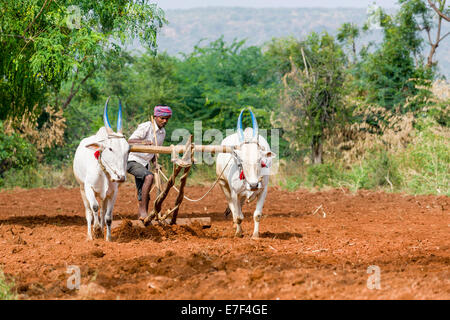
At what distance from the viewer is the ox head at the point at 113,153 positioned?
244 inches

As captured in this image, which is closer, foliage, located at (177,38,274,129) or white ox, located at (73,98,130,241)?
white ox, located at (73,98,130,241)

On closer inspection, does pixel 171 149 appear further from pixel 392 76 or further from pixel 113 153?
pixel 392 76

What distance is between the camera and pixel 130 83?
2147 cm

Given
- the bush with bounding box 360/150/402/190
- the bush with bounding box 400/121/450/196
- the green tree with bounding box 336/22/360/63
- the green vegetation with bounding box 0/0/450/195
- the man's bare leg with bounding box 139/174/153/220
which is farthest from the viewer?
the green tree with bounding box 336/22/360/63

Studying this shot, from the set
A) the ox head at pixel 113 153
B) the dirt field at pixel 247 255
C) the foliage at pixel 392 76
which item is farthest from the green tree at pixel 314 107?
the ox head at pixel 113 153

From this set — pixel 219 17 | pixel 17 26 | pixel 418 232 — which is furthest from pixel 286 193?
pixel 219 17

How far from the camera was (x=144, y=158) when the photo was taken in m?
7.55

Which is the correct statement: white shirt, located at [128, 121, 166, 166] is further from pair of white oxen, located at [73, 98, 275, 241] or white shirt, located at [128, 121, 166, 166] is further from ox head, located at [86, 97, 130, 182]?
ox head, located at [86, 97, 130, 182]

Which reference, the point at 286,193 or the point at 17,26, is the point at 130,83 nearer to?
the point at 286,193

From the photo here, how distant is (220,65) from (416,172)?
8.49 meters

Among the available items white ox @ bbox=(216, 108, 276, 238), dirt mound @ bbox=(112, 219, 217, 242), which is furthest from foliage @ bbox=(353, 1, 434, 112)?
dirt mound @ bbox=(112, 219, 217, 242)

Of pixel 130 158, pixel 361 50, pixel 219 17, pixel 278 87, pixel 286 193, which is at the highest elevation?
pixel 219 17

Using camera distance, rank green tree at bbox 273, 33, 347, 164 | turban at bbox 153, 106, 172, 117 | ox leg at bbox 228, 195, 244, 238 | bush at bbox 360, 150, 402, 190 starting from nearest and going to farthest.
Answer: ox leg at bbox 228, 195, 244, 238 < turban at bbox 153, 106, 172, 117 < bush at bbox 360, 150, 402, 190 < green tree at bbox 273, 33, 347, 164

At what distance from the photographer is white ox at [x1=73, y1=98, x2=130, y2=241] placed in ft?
20.5
